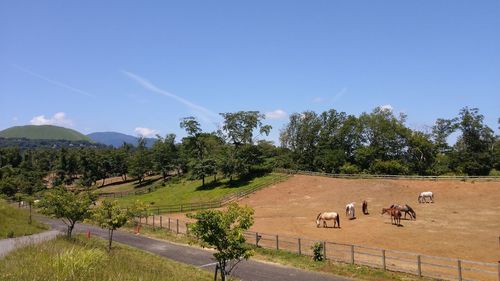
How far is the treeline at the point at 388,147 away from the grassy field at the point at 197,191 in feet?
68.7

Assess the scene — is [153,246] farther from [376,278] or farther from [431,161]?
[431,161]

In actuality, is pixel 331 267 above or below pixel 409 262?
below

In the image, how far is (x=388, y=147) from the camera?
306ft

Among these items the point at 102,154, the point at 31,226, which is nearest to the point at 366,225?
the point at 31,226

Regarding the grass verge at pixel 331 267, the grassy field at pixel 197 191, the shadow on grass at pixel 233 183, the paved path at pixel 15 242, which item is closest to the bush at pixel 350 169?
the grassy field at pixel 197 191

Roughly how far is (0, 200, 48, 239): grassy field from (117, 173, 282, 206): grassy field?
27322mm

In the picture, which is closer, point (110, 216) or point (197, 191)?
point (110, 216)

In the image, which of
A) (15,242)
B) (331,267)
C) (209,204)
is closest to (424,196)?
(209,204)

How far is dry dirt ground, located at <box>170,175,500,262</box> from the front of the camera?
98.3ft

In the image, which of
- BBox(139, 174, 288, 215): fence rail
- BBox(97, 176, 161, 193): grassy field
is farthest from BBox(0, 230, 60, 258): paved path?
BBox(97, 176, 161, 193): grassy field

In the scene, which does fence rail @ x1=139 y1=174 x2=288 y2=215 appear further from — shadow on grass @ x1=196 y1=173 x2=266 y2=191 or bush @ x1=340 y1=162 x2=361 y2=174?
bush @ x1=340 y1=162 x2=361 y2=174

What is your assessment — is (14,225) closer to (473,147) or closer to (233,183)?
(233,183)

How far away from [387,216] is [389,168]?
41184mm

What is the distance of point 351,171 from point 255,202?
29.8 meters
